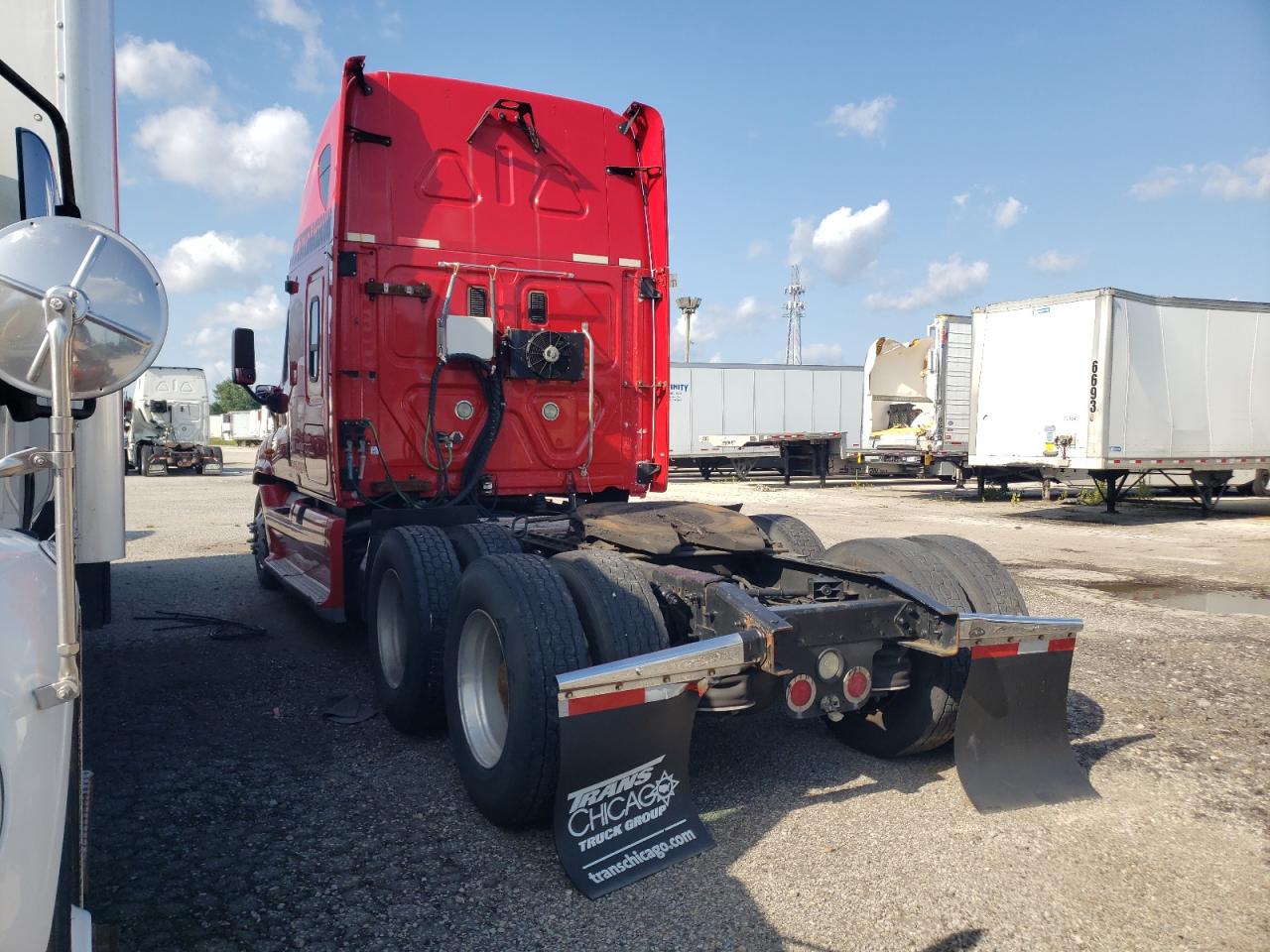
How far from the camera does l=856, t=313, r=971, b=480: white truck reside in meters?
19.0

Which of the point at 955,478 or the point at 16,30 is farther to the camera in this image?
the point at 955,478

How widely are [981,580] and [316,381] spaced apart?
4.26m

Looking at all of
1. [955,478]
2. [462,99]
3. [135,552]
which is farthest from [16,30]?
[955,478]

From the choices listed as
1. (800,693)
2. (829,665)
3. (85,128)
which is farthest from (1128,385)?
(85,128)

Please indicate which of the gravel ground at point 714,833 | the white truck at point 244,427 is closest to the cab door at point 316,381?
the gravel ground at point 714,833

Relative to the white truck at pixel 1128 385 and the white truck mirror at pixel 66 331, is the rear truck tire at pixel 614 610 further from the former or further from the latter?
the white truck at pixel 1128 385

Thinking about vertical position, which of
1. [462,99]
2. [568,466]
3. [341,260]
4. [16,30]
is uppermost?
[462,99]

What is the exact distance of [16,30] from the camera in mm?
3328

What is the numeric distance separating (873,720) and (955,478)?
1722 cm

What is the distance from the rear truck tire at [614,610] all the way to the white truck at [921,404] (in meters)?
15.9

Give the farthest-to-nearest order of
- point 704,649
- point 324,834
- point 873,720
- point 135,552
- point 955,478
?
point 955,478, point 135,552, point 873,720, point 324,834, point 704,649

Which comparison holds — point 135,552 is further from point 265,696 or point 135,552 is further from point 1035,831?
point 1035,831

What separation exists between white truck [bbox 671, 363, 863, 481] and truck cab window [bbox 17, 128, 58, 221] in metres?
21.5

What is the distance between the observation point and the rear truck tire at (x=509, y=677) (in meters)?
3.12
